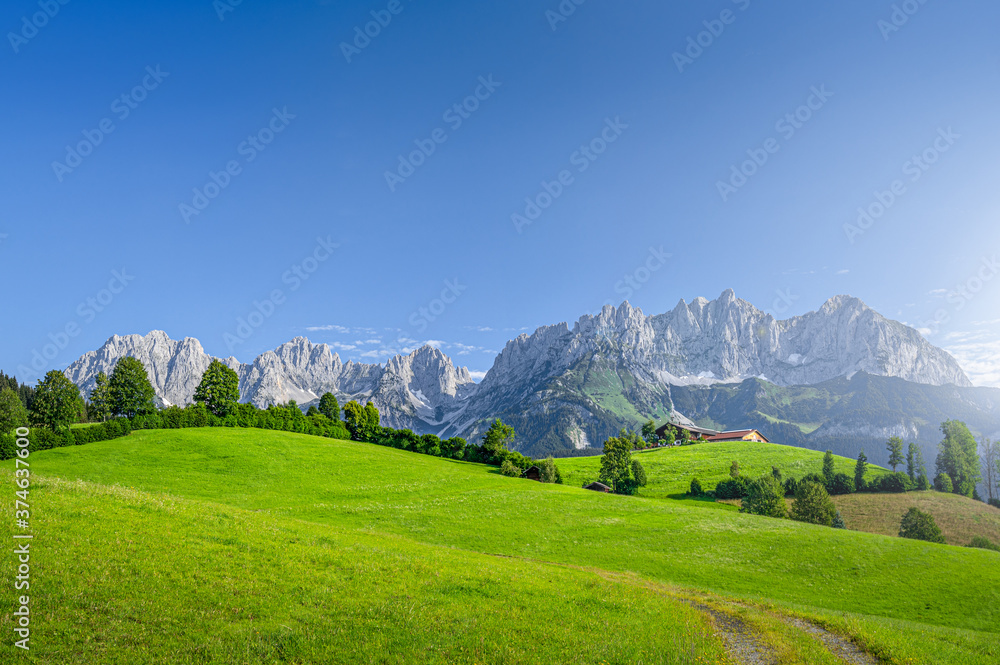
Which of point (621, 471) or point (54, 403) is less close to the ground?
point (54, 403)

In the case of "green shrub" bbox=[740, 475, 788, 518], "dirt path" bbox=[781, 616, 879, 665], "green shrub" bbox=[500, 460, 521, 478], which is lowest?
"green shrub" bbox=[740, 475, 788, 518]

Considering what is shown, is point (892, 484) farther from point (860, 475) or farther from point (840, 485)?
point (840, 485)

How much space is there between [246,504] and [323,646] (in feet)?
145

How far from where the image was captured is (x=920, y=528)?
3002 inches

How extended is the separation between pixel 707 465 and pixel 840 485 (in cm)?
2997

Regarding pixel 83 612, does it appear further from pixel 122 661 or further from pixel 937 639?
pixel 937 639

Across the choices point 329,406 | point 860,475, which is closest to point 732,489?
point 860,475

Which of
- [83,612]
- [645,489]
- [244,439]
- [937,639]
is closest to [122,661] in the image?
[83,612]

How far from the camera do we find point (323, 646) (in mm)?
14062

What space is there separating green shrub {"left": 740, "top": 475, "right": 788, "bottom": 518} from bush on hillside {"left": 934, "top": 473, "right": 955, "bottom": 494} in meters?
64.5

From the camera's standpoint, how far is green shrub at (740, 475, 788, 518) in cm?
8438

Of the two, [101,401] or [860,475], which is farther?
[860,475]

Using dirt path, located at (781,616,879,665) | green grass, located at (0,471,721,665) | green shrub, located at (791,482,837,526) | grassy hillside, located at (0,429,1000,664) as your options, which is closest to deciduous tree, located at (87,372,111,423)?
grassy hillside, located at (0,429,1000,664)

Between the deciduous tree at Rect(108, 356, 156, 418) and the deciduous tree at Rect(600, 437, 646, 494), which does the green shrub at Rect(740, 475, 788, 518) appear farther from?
the deciduous tree at Rect(108, 356, 156, 418)
